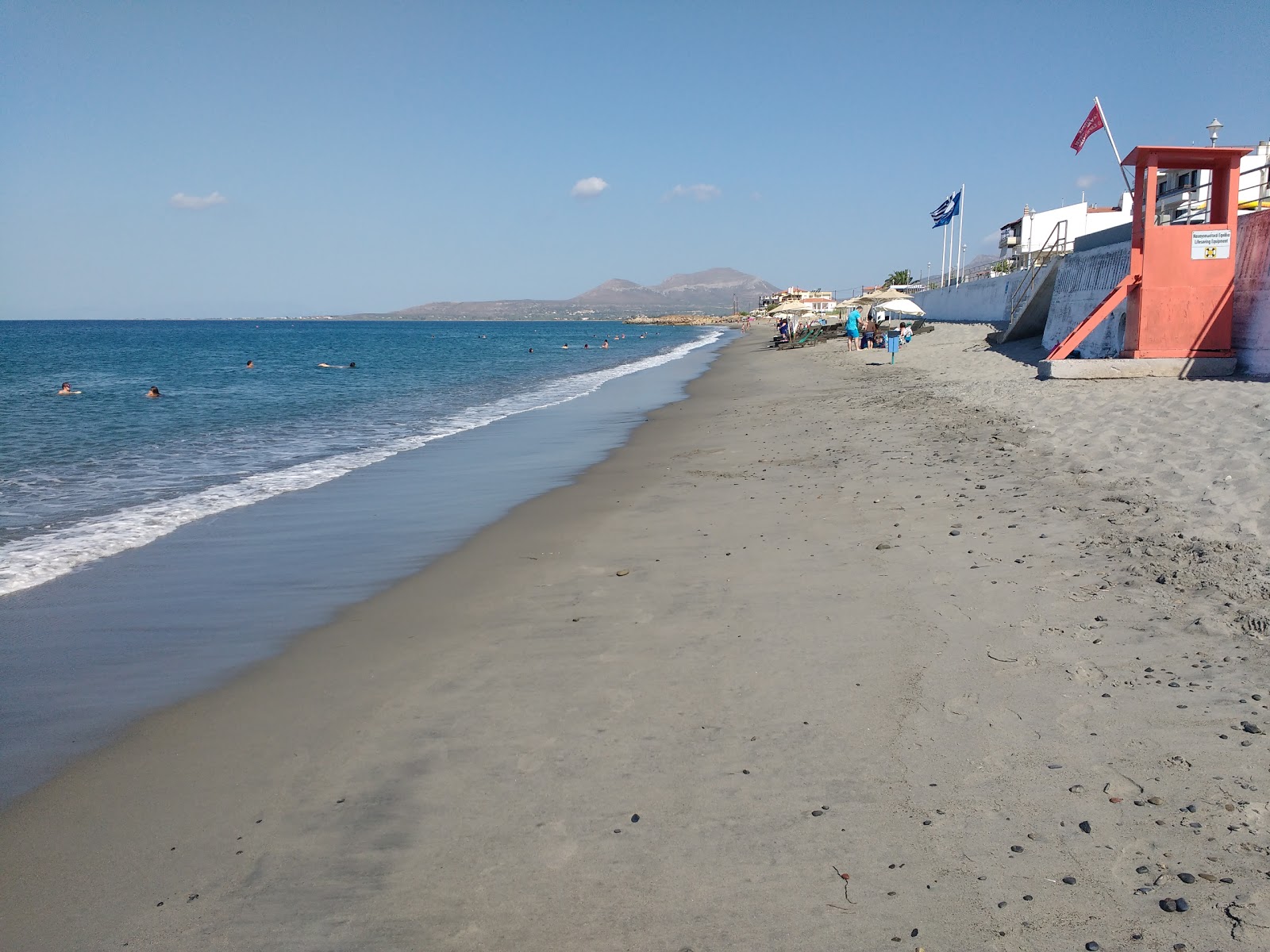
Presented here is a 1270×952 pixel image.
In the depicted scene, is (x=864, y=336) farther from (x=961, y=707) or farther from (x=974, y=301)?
(x=961, y=707)

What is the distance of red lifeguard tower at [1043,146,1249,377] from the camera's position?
13695 mm

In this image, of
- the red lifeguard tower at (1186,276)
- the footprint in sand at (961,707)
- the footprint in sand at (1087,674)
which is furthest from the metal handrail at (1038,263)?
the footprint in sand at (961,707)

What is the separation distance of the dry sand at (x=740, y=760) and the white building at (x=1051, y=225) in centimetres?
3078

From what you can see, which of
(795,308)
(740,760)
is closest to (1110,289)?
(740,760)

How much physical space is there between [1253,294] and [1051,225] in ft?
96.4

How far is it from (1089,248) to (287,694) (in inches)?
835

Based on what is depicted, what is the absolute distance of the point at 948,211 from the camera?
138 feet

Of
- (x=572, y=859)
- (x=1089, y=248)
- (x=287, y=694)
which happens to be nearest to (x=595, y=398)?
(x=1089, y=248)

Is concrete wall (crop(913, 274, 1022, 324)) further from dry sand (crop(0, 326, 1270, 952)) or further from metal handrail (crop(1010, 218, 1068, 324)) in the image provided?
dry sand (crop(0, 326, 1270, 952))

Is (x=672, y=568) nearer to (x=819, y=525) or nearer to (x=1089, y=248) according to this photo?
(x=819, y=525)

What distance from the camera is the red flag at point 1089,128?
20.1 m

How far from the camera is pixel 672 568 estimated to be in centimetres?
678

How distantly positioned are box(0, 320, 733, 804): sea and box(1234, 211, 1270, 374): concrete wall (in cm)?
1009

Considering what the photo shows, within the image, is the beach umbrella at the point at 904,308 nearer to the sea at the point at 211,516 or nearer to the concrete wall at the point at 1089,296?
the concrete wall at the point at 1089,296
